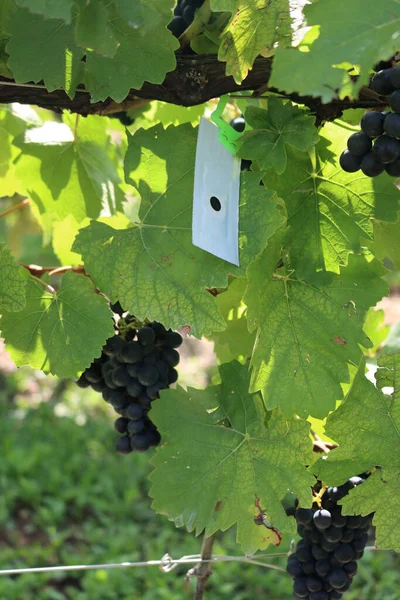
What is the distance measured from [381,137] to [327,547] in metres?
0.69

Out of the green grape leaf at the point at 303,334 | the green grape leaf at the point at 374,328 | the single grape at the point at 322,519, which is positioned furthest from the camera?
the green grape leaf at the point at 374,328

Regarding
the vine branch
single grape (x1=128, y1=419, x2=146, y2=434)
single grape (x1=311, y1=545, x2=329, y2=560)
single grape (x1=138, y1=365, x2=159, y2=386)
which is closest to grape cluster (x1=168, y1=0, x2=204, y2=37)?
the vine branch

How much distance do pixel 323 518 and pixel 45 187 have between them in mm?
832

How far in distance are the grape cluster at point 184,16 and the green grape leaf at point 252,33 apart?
0.21 m

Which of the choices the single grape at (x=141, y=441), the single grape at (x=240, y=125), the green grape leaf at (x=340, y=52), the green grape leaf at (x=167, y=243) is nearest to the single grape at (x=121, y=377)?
the single grape at (x=141, y=441)

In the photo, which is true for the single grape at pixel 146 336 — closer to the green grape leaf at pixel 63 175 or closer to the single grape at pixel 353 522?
the green grape leaf at pixel 63 175

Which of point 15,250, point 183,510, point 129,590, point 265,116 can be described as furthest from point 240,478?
point 15,250

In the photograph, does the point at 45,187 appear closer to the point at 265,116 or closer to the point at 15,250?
the point at 265,116

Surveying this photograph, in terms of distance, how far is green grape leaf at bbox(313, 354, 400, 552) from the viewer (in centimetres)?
104

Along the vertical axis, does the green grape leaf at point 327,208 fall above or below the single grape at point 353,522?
above

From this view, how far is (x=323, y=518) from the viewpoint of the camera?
1.14 meters

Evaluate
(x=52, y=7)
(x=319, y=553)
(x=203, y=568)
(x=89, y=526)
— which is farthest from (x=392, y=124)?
(x=89, y=526)

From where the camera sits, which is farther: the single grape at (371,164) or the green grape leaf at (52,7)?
the single grape at (371,164)

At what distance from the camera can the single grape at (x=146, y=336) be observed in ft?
4.12
